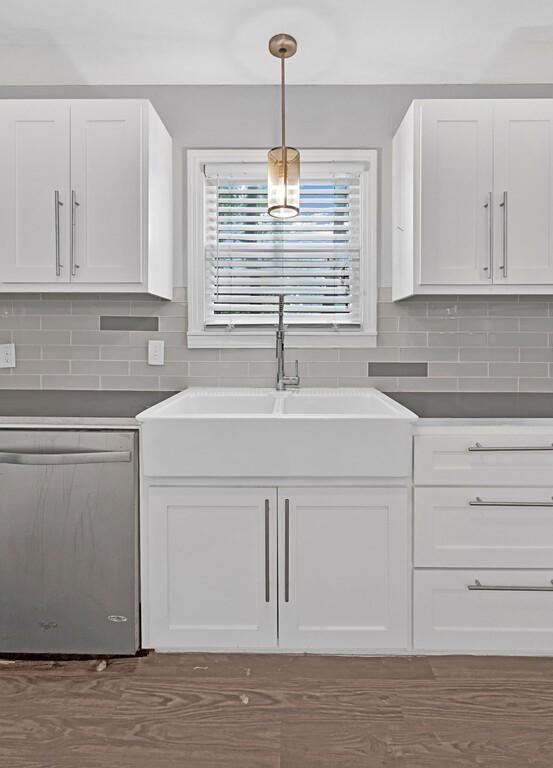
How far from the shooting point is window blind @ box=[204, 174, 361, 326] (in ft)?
8.91

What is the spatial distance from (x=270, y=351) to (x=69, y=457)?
1.10 meters

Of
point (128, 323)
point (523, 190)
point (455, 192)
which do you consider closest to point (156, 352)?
point (128, 323)

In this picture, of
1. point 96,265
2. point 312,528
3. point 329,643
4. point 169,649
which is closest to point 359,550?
point 312,528

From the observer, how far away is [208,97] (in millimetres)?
2680

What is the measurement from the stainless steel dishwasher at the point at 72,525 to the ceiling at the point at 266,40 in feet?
5.32

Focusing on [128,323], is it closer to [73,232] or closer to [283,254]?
[73,232]

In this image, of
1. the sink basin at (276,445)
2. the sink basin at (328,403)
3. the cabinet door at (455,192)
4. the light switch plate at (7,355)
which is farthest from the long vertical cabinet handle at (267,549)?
the light switch plate at (7,355)

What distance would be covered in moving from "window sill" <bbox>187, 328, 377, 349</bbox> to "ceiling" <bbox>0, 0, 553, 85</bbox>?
3.84 ft

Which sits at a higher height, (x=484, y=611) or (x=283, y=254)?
(x=283, y=254)

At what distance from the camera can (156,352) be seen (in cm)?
273

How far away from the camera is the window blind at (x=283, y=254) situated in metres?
2.72

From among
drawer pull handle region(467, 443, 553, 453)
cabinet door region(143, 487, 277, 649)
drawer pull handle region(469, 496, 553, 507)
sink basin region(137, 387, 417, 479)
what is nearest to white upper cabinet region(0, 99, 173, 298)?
sink basin region(137, 387, 417, 479)

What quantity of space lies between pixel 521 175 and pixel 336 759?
2.23 meters

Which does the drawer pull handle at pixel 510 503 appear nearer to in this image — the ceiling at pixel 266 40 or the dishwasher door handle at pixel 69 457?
the dishwasher door handle at pixel 69 457
